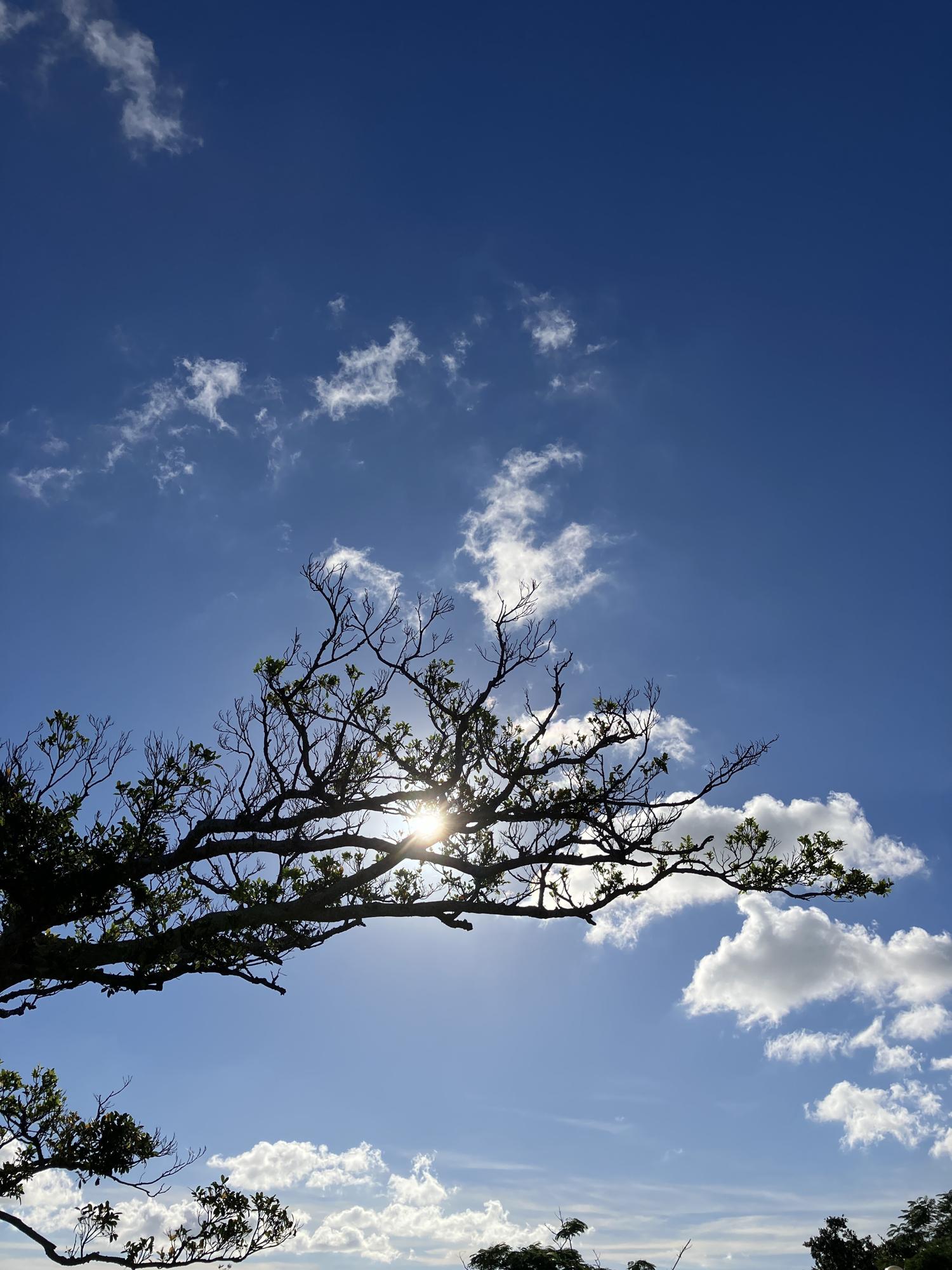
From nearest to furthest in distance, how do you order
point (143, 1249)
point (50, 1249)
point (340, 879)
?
point (340, 879)
point (50, 1249)
point (143, 1249)

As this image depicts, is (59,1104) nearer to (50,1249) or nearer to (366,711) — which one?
(50,1249)

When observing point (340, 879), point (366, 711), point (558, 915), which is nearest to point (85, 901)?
point (340, 879)

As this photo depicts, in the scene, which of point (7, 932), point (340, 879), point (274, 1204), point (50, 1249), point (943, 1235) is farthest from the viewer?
point (943, 1235)

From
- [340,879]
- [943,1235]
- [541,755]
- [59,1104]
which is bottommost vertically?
[943,1235]

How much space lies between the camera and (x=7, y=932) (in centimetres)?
1003

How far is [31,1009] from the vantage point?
10.3 metres

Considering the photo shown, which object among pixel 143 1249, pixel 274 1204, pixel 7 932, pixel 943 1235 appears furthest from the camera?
pixel 943 1235

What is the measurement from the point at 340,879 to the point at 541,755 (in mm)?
3903

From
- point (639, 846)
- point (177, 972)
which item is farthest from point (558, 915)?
point (177, 972)

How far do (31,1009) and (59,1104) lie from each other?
12.6 ft

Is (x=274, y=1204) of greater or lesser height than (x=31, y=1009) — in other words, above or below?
below

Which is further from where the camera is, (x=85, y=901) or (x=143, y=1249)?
(x=143, y=1249)

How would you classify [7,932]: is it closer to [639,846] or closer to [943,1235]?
[639,846]

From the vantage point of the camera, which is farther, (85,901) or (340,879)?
(340,879)
